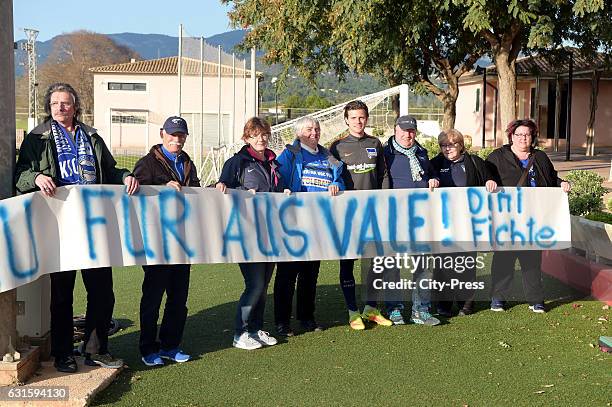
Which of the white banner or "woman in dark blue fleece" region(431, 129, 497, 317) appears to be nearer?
the white banner

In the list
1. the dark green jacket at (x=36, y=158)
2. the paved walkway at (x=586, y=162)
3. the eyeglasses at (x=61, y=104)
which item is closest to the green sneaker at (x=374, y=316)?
the dark green jacket at (x=36, y=158)

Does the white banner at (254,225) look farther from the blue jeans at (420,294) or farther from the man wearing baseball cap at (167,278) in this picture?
the blue jeans at (420,294)

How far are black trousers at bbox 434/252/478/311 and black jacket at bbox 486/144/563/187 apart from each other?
0.73m

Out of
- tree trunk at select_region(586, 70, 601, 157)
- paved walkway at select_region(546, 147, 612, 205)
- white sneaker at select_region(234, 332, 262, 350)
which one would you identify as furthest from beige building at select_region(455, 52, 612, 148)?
white sneaker at select_region(234, 332, 262, 350)

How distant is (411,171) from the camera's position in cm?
686

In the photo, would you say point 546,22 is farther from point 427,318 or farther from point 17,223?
point 17,223

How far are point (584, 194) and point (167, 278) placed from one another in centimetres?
592

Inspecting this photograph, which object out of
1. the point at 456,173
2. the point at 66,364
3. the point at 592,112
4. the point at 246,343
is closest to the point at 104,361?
the point at 66,364

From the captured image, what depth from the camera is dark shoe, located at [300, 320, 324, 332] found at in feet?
22.3

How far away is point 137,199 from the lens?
580 cm

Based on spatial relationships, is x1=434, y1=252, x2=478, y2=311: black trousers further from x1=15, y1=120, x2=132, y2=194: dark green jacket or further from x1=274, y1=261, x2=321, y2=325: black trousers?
x1=15, y1=120, x2=132, y2=194: dark green jacket

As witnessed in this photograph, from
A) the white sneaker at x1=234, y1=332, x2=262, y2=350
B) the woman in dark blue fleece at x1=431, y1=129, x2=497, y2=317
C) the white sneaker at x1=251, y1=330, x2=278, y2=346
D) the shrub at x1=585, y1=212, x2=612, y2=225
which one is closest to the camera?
the white sneaker at x1=234, y1=332, x2=262, y2=350

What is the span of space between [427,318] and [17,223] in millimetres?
3492

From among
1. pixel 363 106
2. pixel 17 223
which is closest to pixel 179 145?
pixel 17 223
